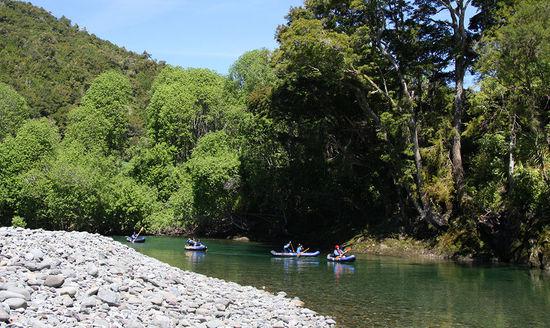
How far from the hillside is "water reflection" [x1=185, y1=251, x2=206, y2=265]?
2104 inches

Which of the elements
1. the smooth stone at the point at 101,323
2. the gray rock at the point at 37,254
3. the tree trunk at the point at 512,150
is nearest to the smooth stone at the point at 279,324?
the smooth stone at the point at 101,323

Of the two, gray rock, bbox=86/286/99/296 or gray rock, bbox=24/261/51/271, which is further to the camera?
gray rock, bbox=24/261/51/271

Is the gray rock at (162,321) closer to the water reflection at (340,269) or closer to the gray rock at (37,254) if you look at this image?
the gray rock at (37,254)

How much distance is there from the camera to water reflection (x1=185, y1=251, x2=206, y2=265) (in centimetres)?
3188

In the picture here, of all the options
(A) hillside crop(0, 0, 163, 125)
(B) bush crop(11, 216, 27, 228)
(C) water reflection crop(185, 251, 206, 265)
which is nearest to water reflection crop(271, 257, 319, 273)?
(C) water reflection crop(185, 251, 206, 265)

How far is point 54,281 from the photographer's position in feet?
40.8

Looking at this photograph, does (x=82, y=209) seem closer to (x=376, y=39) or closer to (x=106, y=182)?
(x=106, y=182)

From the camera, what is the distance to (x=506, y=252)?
32625 millimetres

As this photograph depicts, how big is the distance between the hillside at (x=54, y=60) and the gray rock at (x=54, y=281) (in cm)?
7468

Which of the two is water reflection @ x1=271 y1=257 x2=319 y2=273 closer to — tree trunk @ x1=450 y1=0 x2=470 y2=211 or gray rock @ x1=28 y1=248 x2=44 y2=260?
tree trunk @ x1=450 y1=0 x2=470 y2=211

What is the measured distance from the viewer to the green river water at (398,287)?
16844mm

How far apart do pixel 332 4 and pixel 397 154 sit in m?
11.8

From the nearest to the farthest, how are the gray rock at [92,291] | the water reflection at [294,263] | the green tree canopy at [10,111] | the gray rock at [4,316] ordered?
the gray rock at [4,316] → the gray rock at [92,291] → the water reflection at [294,263] → the green tree canopy at [10,111]

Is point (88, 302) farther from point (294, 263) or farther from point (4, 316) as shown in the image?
point (294, 263)
